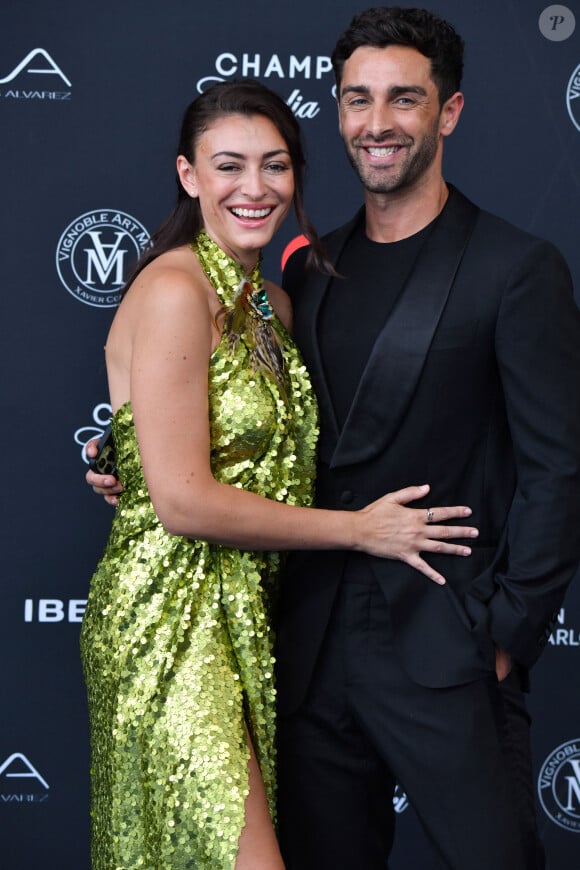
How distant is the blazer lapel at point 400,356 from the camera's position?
221 cm

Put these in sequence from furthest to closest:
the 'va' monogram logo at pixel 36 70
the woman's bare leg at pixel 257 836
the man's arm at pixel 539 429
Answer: the 'va' monogram logo at pixel 36 70 → the man's arm at pixel 539 429 → the woman's bare leg at pixel 257 836

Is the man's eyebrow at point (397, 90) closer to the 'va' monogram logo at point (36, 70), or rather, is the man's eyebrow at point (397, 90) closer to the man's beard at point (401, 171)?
the man's beard at point (401, 171)

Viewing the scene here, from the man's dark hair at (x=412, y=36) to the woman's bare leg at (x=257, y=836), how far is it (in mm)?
1298

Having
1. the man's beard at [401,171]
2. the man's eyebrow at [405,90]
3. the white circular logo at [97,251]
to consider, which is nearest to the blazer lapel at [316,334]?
the man's beard at [401,171]

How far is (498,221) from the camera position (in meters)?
2.27

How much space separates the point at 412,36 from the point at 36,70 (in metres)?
1.38

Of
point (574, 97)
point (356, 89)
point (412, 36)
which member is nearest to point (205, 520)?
point (356, 89)

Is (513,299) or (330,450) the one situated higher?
(513,299)

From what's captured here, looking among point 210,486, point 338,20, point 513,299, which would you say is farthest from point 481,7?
point 210,486

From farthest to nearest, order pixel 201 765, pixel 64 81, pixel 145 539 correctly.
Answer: pixel 64 81, pixel 145 539, pixel 201 765

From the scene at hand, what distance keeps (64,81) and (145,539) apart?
159 centimetres

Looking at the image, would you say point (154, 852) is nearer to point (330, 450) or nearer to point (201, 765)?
point (201, 765)

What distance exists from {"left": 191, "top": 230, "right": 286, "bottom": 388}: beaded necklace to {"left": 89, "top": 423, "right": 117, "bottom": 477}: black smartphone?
0.40 m

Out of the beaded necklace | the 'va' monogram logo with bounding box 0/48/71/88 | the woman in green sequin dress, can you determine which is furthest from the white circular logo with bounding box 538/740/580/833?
the 'va' monogram logo with bounding box 0/48/71/88
